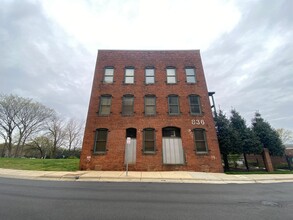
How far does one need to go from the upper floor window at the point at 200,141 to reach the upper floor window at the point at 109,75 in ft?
32.6

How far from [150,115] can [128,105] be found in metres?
2.41

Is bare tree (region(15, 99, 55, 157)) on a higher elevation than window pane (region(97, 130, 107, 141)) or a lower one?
higher

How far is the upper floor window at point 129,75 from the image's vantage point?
17266 mm

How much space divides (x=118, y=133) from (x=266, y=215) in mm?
11913

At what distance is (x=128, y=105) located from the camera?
52.8ft

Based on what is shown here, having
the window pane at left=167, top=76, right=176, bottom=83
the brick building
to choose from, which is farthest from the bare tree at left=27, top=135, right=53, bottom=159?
the window pane at left=167, top=76, right=176, bottom=83

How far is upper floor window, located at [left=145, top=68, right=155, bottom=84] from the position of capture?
56.6 ft

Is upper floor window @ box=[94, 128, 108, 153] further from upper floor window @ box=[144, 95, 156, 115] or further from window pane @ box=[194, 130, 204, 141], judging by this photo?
window pane @ box=[194, 130, 204, 141]

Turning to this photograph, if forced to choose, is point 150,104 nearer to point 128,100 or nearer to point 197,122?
point 128,100

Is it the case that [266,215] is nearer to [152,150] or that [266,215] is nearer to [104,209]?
[104,209]

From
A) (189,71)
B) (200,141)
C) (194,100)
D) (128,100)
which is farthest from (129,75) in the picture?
(200,141)

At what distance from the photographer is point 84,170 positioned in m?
13.7

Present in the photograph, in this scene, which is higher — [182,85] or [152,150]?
[182,85]

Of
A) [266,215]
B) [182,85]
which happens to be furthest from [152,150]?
[266,215]
